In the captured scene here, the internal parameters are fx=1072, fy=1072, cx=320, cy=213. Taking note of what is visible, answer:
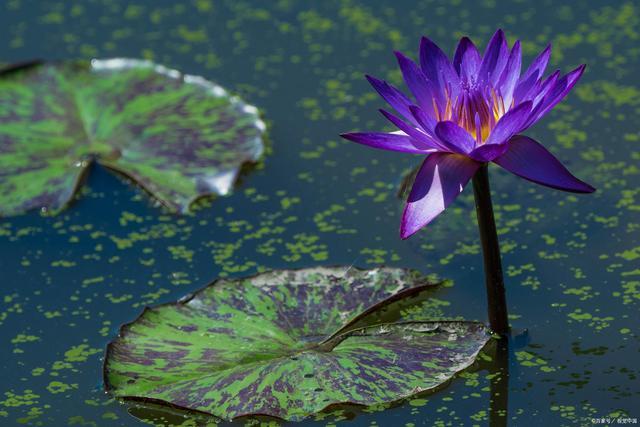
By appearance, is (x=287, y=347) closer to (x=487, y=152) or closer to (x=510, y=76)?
(x=487, y=152)

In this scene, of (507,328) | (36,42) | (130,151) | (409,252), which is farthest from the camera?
(36,42)

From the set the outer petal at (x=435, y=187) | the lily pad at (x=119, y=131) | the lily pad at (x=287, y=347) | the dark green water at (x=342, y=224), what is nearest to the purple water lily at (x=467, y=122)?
the outer petal at (x=435, y=187)

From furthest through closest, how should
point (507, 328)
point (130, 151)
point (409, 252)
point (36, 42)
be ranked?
point (36, 42) < point (130, 151) < point (409, 252) < point (507, 328)

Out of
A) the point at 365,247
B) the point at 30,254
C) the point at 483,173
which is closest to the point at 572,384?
the point at 483,173

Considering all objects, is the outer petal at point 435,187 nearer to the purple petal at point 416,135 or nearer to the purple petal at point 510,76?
the purple petal at point 416,135

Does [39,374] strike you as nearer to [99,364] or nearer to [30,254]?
[99,364]

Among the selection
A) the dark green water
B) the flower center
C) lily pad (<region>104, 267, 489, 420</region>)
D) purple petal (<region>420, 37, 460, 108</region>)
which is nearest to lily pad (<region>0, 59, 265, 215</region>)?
the dark green water

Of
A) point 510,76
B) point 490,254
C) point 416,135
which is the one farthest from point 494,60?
point 490,254
